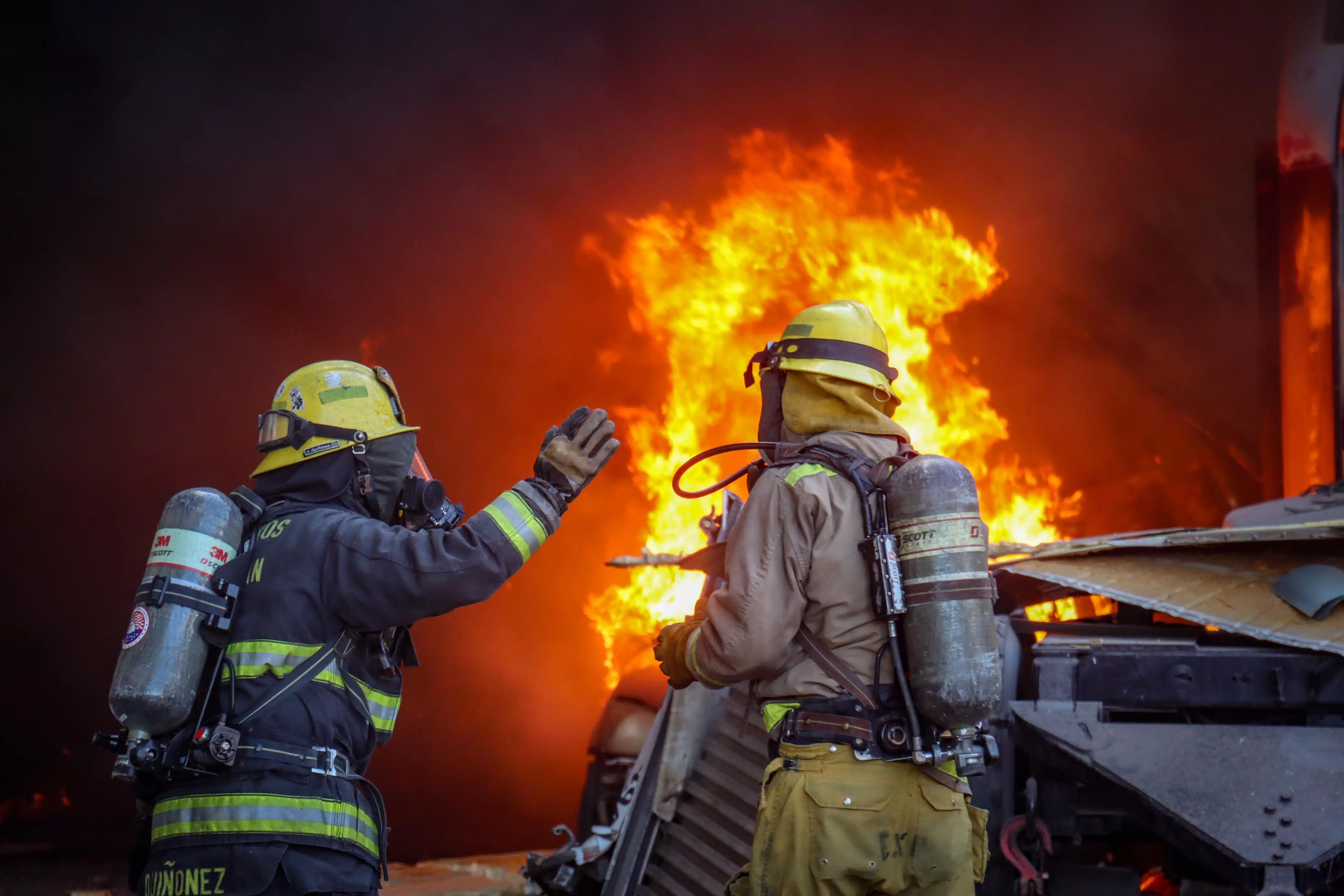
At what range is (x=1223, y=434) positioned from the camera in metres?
10.1

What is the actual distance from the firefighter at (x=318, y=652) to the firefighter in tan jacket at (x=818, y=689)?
536 millimetres

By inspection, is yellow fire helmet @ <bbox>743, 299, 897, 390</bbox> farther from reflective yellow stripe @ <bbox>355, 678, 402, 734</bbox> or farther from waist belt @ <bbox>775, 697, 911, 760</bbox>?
reflective yellow stripe @ <bbox>355, 678, 402, 734</bbox>

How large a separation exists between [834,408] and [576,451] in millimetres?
794

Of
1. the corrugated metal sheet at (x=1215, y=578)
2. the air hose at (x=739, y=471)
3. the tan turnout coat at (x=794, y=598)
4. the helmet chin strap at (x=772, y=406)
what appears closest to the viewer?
the tan turnout coat at (x=794, y=598)

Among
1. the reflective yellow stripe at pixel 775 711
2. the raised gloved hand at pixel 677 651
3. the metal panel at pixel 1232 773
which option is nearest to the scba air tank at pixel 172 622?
the raised gloved hand at pixel 677 651

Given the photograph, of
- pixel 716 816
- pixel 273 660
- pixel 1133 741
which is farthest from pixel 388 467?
pixel 1133 741

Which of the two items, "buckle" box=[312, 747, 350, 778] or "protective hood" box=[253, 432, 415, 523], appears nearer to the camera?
"buckle" box=[312, 747, 350, 778]

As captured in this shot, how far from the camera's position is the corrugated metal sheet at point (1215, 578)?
4.11 meters

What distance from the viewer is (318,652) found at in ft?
8.94

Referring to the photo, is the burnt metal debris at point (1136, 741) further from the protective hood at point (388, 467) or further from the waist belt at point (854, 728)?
the protective hood at point (388, 467)

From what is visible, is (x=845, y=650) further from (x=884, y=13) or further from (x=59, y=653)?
(x=884, y=13)

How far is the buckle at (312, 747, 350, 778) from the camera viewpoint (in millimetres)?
2658

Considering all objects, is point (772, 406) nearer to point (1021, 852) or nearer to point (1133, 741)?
point (1133, 741)

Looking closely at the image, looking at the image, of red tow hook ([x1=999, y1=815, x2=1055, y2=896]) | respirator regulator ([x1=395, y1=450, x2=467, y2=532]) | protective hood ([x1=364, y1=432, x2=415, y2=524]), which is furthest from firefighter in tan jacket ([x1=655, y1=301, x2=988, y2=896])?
red tow hook ([x1=999, y1=815, x2=1055, y2=896])
